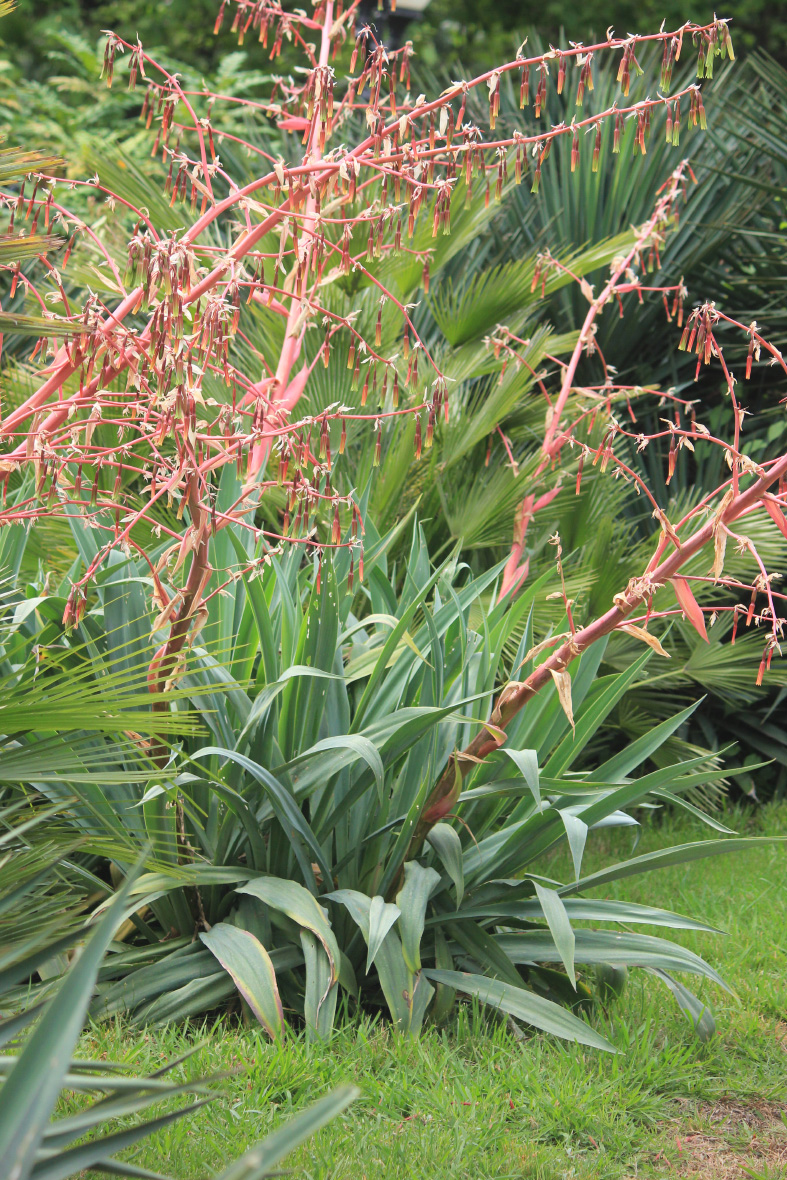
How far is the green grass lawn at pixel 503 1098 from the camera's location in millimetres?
1889

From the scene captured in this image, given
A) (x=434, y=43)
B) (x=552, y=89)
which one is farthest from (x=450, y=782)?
(x=434, y=43)

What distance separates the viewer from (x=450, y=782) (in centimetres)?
244

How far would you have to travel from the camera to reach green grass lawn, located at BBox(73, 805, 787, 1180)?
74.4 inches

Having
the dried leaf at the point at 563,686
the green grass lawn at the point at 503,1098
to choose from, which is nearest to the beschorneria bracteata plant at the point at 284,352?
the dried leaf at the point at 563,686

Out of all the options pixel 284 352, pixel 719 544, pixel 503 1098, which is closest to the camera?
pixel 719 544

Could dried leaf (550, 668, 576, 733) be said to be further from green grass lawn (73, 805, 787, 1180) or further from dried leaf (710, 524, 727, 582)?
green grass lawn (73, 805, 787, 1180)

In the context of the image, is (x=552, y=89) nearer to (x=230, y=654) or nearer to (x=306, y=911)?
(x=230, y=654)

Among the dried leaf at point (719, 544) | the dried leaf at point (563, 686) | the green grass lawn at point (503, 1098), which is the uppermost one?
the dried leaf at point (719, 544)

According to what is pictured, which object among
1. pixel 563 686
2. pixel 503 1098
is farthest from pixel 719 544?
pixel 503 1098

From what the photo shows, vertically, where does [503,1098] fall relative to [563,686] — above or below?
below

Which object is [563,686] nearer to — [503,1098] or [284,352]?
[503,1098]

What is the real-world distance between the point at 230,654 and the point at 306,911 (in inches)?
28.3

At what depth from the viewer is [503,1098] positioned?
2070mm

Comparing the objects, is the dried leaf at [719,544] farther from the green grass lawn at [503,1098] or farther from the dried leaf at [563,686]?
the green grass lawn at [503,1098]
